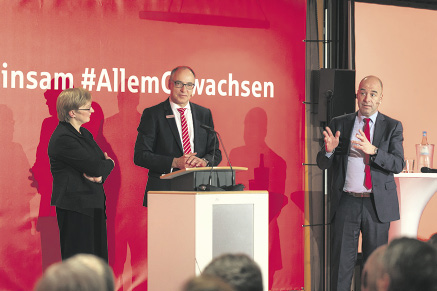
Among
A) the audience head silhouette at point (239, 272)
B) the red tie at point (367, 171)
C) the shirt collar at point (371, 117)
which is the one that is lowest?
the audience head silhouette at point (239, 272)

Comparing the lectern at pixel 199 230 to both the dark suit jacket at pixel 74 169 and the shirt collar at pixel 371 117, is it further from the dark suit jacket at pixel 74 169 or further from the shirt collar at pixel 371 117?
the shirt collar at pixel 371 117

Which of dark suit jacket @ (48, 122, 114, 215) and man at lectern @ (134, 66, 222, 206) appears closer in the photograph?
dark suit jacket @ (48, 122, 114, 215)

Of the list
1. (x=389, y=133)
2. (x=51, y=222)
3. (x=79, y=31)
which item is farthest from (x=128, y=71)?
(x=389, y=133)

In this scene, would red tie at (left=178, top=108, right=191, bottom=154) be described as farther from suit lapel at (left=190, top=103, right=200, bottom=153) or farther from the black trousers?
the black trousers

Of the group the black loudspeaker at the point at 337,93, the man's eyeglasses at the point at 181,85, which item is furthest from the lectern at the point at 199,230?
the black loudspeaker at the point at 337,93

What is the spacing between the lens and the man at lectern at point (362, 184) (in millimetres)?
5047

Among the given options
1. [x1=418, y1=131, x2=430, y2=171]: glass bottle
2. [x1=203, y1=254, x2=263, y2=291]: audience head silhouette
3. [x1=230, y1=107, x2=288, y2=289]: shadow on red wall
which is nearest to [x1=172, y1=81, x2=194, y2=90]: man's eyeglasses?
[x1=230, y1=107, x2=288, y2=289]: shadow on red wall

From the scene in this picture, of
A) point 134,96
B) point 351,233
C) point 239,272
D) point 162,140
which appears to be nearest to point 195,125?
point 162,140

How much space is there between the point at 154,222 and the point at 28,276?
1.85 meters

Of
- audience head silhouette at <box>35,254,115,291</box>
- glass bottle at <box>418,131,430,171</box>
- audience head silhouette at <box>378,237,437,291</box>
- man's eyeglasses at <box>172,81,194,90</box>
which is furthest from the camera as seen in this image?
glass bottle at <box>418,131,430,171</box>

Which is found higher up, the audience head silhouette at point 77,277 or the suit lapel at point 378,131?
the suit lapel at point 378,131

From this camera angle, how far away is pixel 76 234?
15.4ft

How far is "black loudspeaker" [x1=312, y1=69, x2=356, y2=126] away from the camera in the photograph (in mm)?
5883

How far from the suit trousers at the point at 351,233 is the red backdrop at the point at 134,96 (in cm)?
128
